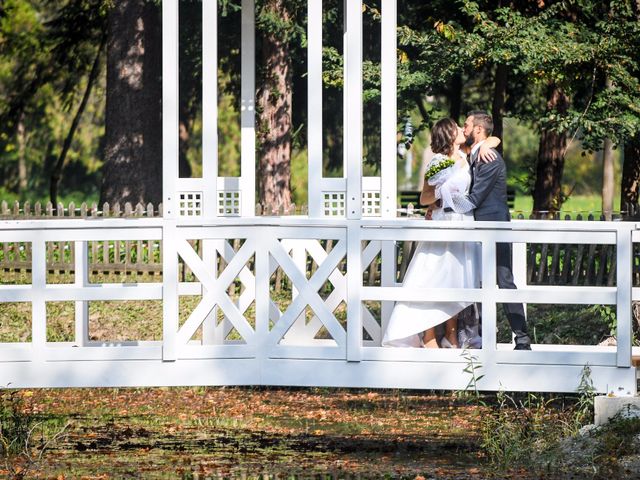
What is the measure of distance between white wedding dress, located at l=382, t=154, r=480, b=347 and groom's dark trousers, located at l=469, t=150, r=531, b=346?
0.59ft

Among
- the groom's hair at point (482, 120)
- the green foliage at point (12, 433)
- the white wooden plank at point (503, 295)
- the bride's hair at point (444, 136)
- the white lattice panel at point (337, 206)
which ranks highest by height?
the groom's hair at point (482, 120)

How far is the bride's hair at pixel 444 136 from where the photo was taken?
423 inches

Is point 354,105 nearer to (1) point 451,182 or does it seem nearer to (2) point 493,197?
(1) point 451,182

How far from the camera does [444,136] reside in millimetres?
10742

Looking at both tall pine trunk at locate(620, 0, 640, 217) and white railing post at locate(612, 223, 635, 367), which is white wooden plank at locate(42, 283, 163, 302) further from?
tall pine trunk at locate(620, 0, 640, 217)

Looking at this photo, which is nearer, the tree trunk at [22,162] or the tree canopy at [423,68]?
the tree canopy at [423,68]

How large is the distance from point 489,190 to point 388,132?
1264mm

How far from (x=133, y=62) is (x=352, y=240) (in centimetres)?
1331

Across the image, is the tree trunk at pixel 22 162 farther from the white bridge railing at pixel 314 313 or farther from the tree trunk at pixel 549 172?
the white bridge railing at pixel 314 313

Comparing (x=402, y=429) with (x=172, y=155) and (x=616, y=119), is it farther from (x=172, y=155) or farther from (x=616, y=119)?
→ (x=616, y=119)

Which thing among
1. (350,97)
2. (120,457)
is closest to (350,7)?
(350,97)

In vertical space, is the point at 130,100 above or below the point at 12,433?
above

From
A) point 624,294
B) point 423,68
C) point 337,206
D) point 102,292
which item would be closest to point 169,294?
point 102,292

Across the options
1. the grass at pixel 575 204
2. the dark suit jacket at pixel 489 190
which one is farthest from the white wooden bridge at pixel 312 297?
the grass at pixel 575 204
